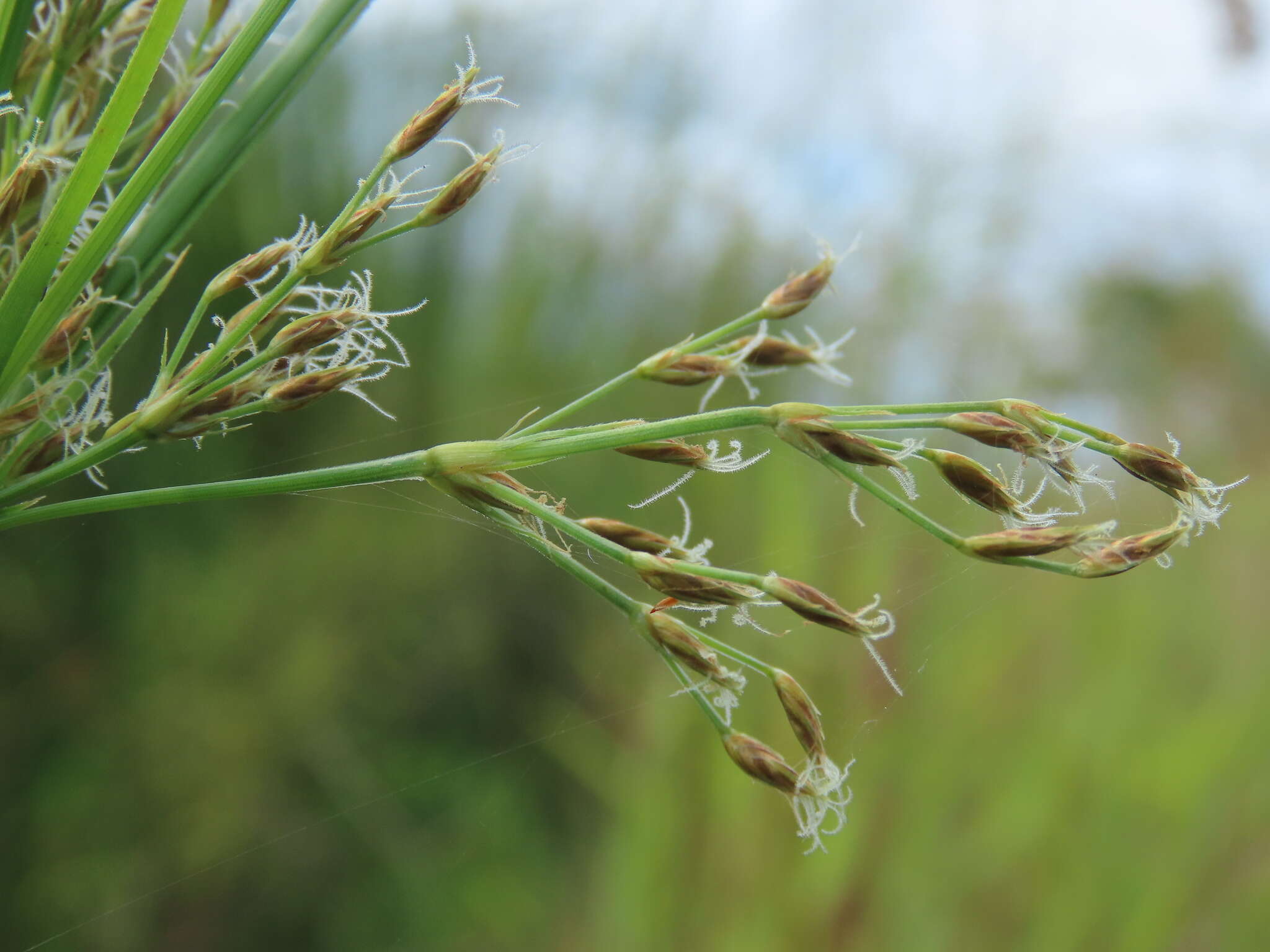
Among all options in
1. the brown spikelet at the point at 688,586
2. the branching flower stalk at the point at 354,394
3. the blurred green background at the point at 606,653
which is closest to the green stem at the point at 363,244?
the branching flower stalk at the point at 354,394

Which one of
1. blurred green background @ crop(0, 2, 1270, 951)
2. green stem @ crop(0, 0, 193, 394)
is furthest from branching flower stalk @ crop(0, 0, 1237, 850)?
blurred green background @ crop(0, 2, 1270, 951)

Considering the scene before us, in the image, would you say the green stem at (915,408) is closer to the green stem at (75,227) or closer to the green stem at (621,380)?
the green stem at (621,380)

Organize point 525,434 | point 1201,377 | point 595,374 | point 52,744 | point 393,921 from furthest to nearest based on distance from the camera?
point 595,374
point 1201,377
point 393,921
point 52,744
point 525,434

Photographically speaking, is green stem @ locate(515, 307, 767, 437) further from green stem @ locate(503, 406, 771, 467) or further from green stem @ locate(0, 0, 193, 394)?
green stem @ locate(0, 0, 193, 394)

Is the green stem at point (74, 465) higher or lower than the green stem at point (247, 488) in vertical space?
higher

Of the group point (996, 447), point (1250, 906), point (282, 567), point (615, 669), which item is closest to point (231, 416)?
point (996, 447)

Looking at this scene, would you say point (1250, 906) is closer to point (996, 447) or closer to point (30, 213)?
point (996, 447)

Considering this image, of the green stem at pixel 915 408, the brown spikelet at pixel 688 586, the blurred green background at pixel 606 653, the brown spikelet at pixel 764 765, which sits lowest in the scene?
the blurred green background at pixel 606 653

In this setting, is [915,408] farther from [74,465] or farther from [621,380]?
[74,465]
